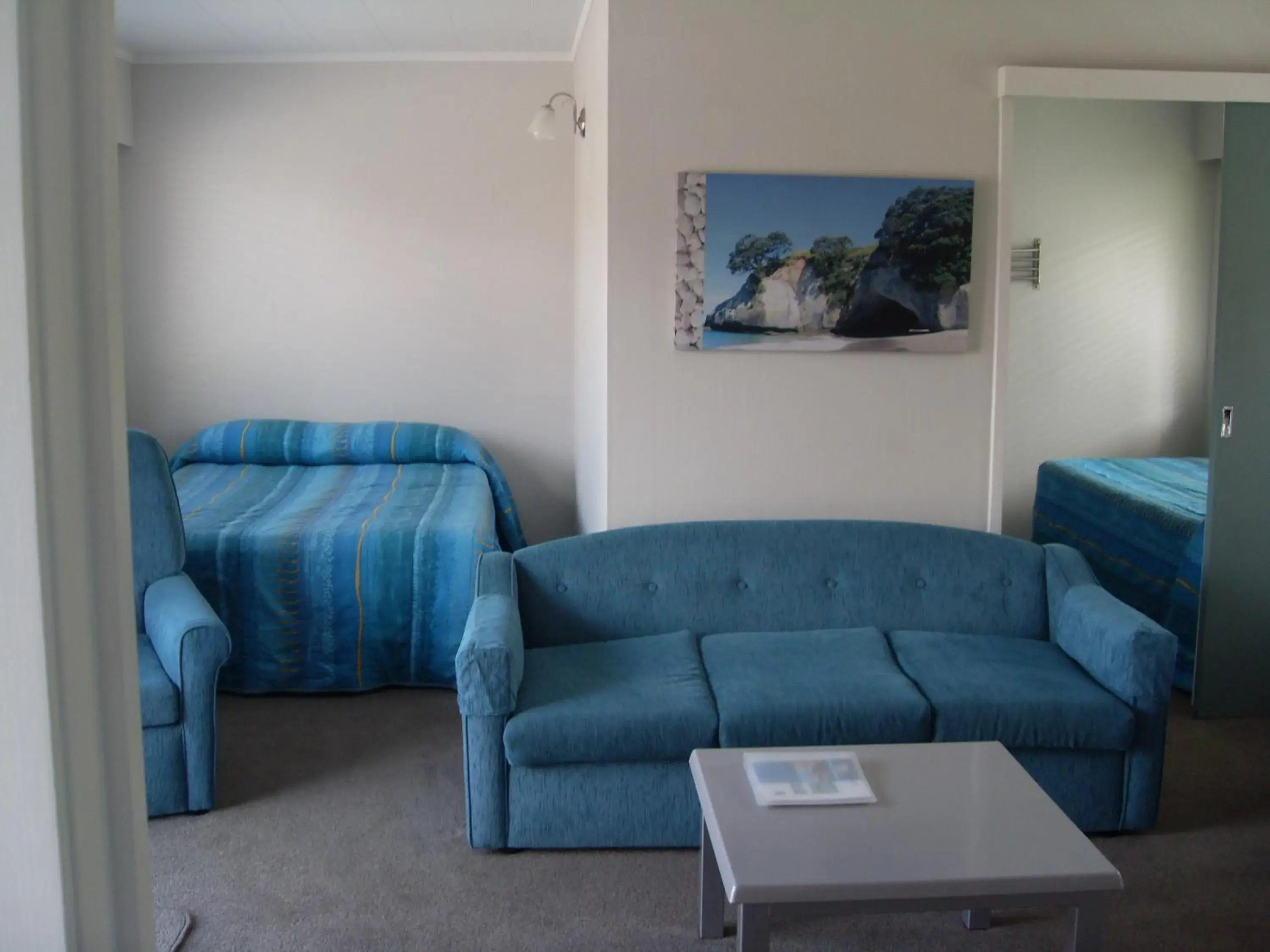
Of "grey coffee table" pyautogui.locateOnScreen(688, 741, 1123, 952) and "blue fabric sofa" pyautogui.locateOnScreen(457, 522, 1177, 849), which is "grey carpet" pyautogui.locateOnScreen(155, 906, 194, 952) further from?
"grey coffee table" pyautogui.locateOnScreen(688, 741, 1123, 952)

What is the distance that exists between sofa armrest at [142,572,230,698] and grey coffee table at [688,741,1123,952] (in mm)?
1383

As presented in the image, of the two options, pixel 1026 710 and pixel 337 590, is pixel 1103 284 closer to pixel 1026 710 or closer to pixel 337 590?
pixel 1026 710

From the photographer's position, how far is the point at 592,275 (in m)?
4.22

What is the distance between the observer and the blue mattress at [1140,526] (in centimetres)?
398

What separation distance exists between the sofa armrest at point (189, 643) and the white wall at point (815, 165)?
1260 mm

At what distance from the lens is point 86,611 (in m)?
0.61

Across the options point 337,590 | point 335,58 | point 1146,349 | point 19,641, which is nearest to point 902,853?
point 19,641

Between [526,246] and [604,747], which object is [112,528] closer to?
[604,747]

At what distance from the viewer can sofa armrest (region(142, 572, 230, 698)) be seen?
300cm

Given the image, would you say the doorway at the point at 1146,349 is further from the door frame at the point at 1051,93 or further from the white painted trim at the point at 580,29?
the white painted trim at the point at 580,29

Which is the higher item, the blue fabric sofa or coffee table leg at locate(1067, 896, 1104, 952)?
the blue fabric sofa

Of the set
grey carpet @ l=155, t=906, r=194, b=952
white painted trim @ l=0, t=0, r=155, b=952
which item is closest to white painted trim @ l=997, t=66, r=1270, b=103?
grey carpet @ l=155, t=906, r=194, b=952

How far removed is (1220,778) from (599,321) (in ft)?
7.84

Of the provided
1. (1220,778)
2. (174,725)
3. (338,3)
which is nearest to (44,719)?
(174,725)
